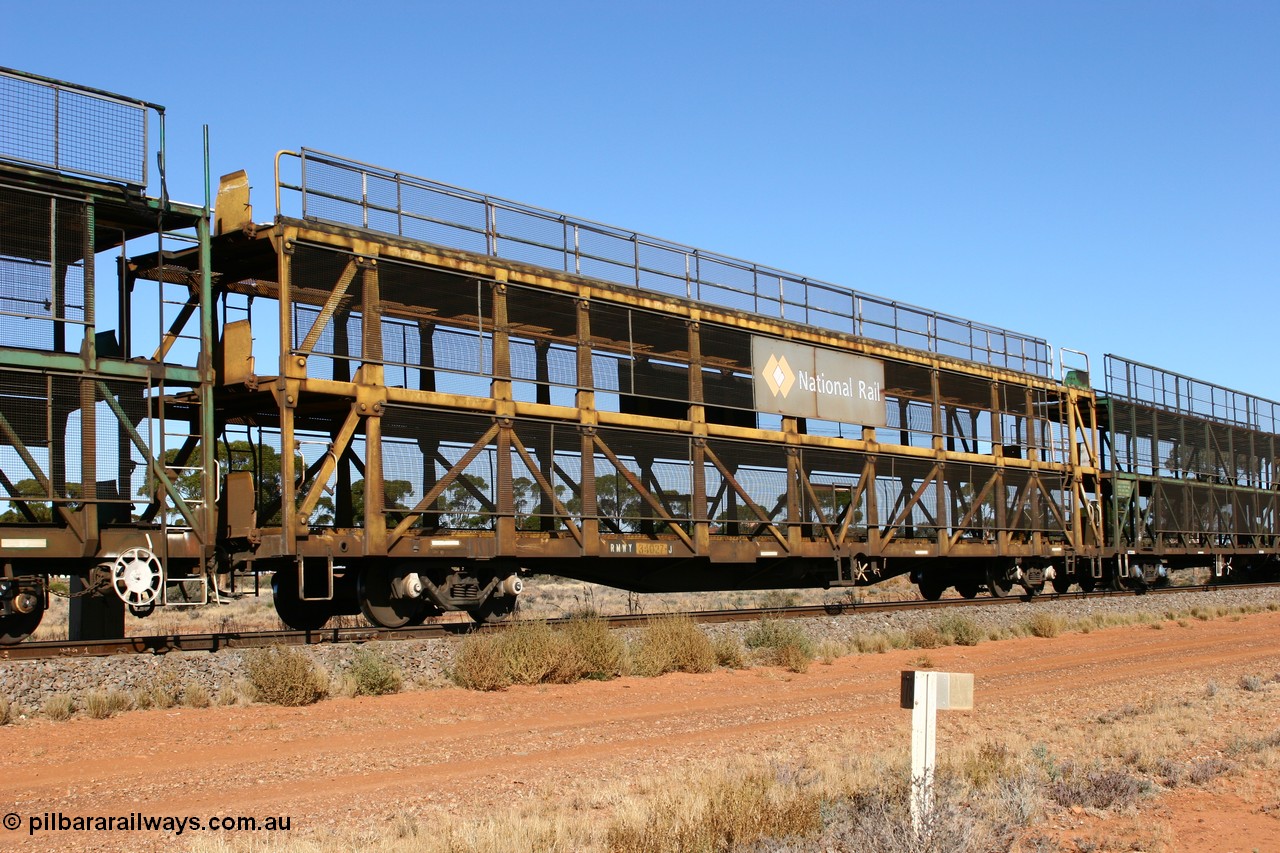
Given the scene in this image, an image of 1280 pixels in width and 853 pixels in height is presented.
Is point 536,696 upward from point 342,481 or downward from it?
downward

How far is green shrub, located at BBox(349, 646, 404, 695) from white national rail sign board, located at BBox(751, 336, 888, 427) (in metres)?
10.6

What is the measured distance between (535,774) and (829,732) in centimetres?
388

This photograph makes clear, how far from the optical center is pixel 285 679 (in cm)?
1440

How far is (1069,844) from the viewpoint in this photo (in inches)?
340

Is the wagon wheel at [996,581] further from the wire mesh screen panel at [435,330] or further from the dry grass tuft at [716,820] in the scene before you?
the dry grass tuft at [716,820]

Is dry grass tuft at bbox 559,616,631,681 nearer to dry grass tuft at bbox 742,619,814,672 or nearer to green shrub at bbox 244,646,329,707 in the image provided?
dry grass tuft at bbox 742,619,814,672

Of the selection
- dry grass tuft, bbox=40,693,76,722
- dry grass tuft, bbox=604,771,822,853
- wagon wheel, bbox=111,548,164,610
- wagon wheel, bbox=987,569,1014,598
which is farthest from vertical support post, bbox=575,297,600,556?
wagon wheel, bbox=987,569,1014,598

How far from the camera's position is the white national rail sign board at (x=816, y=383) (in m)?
24.4

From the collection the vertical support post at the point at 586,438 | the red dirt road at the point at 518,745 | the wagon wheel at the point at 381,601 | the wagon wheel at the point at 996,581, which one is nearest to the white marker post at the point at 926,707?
the red dirt road at the point at 518,745

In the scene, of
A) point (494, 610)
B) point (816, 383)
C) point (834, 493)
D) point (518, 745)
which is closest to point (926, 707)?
point (518, 745)

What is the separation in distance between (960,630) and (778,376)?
611 centimetres

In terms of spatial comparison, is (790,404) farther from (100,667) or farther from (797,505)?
(100,667)

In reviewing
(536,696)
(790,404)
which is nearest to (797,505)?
(790,404)

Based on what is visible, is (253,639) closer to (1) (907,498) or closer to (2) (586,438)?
(2) (586,438)
